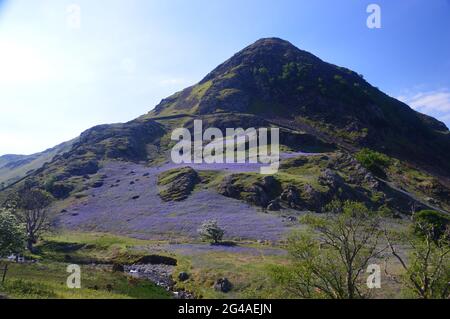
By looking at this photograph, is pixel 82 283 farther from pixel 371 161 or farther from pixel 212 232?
pixel 371 161

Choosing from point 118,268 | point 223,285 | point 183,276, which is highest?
point 223,285

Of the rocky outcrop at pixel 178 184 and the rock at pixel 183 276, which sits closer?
the rock at pixel 183 276

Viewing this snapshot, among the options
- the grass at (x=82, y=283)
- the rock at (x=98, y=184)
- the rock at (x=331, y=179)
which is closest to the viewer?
the grass at (x=82, y=283)

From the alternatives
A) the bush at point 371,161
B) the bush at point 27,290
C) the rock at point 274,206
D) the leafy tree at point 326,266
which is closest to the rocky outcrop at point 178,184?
the rock at point 274,206

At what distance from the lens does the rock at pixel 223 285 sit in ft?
143

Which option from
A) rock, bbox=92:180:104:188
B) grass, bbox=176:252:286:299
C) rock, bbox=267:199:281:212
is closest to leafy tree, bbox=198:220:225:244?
grass, bbox=176:252:286:299

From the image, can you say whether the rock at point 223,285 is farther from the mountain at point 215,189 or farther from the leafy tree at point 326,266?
the mountain at point 215,189

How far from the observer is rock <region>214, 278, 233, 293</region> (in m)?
43.5

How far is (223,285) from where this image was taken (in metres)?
43.9

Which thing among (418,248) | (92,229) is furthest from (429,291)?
(92,229)

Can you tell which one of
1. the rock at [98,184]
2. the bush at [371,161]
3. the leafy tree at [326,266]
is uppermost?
the bush at [371,161]

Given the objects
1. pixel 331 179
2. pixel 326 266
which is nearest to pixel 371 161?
pixel 331 179

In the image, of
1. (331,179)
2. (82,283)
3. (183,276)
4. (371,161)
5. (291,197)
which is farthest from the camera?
(371,161)

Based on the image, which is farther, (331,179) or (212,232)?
(331,179)
